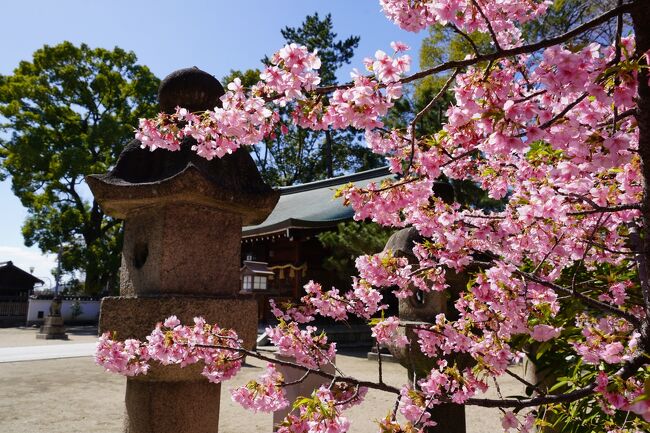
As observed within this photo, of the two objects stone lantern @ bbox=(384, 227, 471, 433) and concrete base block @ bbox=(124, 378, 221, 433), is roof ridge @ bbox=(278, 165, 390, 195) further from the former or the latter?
concrete base block @ bbox=(124, 378, 221, 433)

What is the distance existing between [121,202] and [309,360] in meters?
1.45

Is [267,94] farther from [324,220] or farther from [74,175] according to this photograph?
[74,175]

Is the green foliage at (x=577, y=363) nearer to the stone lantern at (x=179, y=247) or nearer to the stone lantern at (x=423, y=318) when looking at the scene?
the stone lantern at (x=423, y=318)

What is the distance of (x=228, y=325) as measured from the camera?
8.58 ft

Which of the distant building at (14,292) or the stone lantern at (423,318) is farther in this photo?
the distant building at (14,292)

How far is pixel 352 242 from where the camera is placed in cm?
1021

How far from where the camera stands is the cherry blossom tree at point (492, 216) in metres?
1.39

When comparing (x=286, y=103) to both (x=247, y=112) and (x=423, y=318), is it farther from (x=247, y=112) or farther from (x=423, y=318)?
(x=423, y=318)

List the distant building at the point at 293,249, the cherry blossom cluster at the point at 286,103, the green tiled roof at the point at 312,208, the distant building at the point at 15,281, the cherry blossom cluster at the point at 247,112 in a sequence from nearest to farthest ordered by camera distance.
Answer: the cherry blossom cluster at the point at 286,103 → the cherry blossom cluster at the point at 247,112 → the green tiled roof at the point at 312,208 → the distant building at the point at 293,249 → the distant building at the point at 15,281

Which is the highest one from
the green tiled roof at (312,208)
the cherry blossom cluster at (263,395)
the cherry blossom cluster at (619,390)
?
the green tiled roof at (312,208)

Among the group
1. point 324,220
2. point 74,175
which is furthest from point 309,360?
point 74,175

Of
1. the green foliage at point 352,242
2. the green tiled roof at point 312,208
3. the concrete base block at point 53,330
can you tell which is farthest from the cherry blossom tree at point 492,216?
the concrete base block at point 53,330

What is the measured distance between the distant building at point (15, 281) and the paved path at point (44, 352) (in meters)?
12.3

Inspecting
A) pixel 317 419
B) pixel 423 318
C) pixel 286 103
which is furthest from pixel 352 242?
pixel 317 419
